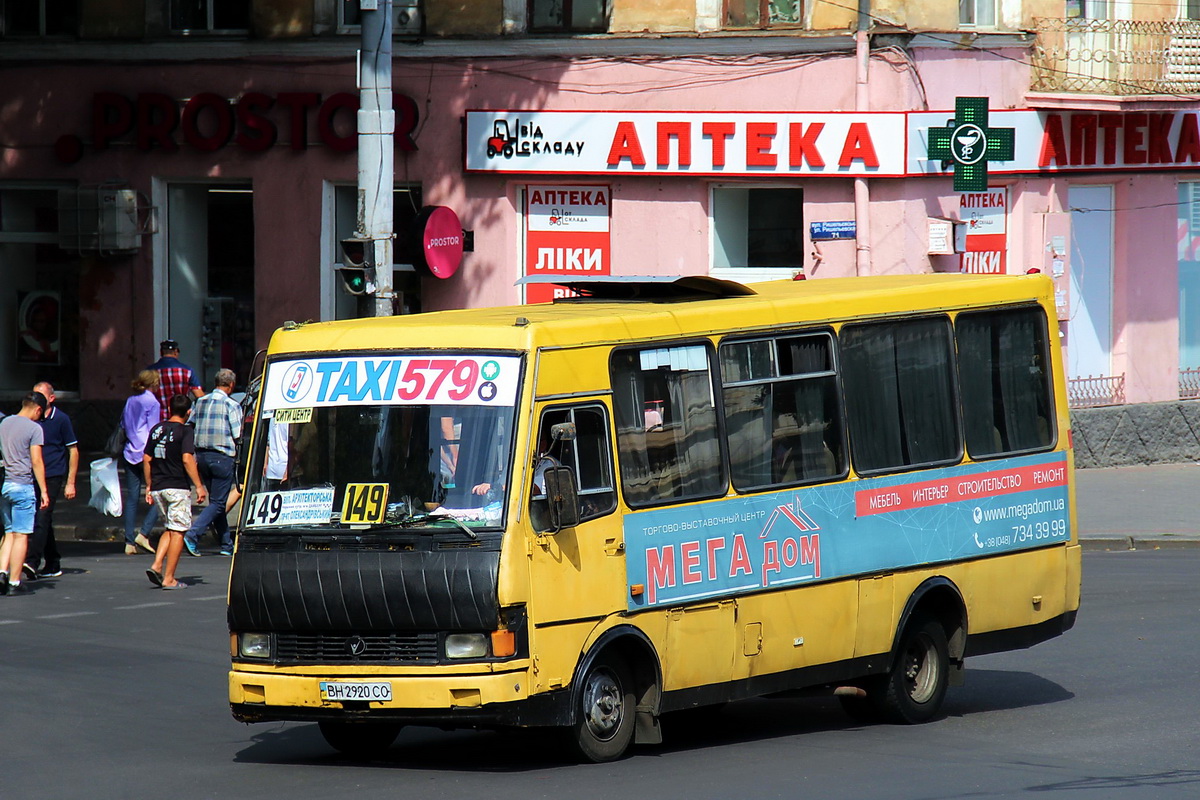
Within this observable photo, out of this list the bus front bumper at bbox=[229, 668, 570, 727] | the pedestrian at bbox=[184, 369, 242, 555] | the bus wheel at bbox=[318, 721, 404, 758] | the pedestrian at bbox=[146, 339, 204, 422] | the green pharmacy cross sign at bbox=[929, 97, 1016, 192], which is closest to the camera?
the bus front bumper at bbox=[229, 668, 570, 727]

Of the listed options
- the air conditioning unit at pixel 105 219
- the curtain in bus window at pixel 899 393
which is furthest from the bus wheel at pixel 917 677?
the air conditioning unit at pixel 105 219

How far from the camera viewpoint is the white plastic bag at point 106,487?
685 inches

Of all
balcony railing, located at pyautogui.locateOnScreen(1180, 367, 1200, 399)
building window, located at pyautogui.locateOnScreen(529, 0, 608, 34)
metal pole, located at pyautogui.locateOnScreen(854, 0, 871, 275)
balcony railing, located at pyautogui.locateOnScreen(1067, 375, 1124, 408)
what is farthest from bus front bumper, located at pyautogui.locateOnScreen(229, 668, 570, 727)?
balcony railing, located at pyautogui.locateOnScreen(1180, 367, 1200, 399)

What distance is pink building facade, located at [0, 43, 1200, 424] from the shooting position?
902 inches

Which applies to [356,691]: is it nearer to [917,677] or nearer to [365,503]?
[365,503]

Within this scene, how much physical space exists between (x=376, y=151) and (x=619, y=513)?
9920 mm

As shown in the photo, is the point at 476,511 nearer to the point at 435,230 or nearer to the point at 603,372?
the point at 603,372

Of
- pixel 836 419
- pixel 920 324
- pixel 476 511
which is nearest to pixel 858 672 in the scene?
pixel 836 419

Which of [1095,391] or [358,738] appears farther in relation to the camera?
[1095,391]

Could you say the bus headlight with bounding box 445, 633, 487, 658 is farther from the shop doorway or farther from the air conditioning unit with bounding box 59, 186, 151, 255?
A: the air conditioning unit with bounding box 59, 186, 151, 255

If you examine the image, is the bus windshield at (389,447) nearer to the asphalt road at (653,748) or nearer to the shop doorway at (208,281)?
the asphalt road at (653,748)

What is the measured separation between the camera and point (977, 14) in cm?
2330

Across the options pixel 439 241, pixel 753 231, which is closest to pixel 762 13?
pixel 753 231

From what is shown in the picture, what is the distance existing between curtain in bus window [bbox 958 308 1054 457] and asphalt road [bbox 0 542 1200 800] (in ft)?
5.38
